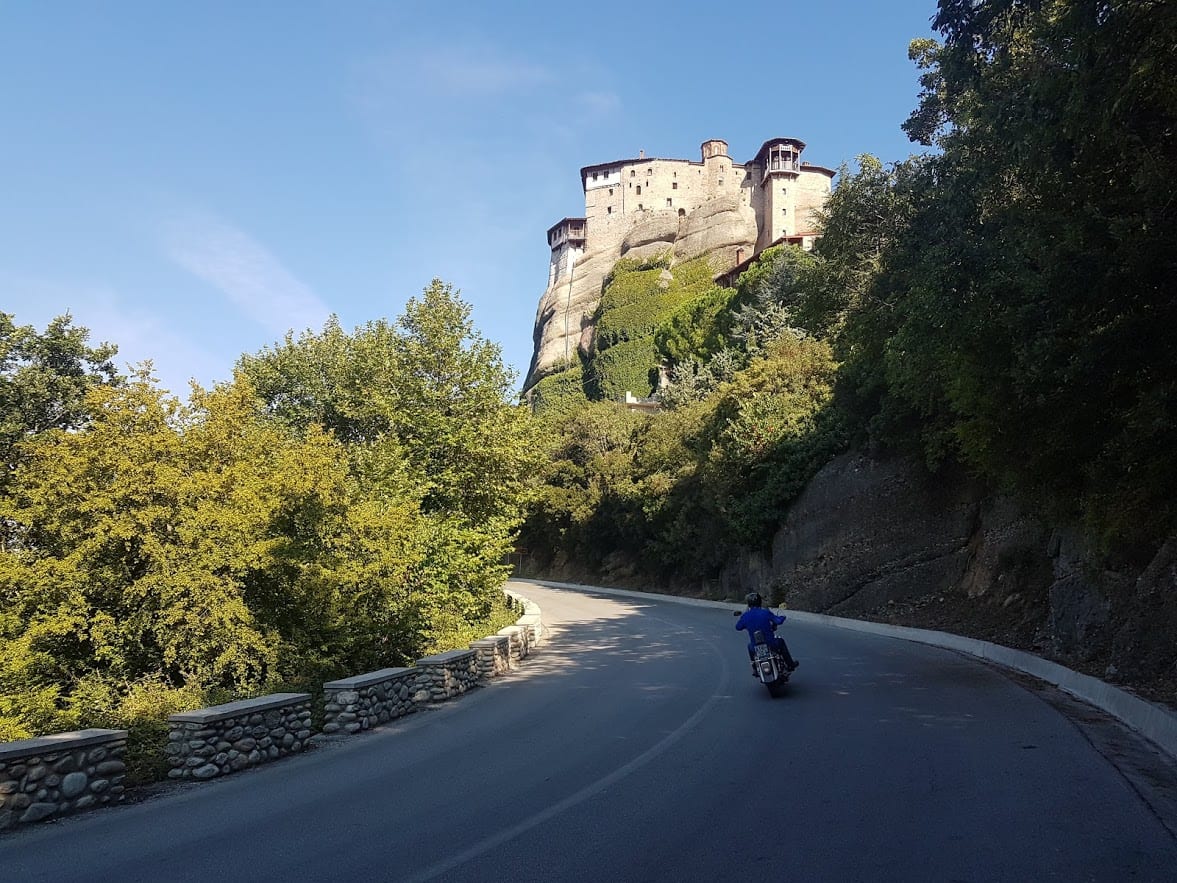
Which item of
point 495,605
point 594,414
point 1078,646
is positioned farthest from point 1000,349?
point 594,414

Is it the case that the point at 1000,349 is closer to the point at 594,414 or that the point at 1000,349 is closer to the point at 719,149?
the point at 594,414

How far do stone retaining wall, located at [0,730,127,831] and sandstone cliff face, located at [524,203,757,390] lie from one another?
337 ft

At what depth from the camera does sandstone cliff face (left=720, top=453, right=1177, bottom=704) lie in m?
13.0

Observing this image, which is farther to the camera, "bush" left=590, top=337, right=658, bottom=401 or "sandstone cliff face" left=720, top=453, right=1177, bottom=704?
"bush" left=590, top=337, right=658, bottom=401

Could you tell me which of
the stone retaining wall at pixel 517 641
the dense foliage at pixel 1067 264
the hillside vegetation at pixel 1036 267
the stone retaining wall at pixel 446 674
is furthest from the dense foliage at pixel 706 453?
the dense foliage at pixel 1067 264

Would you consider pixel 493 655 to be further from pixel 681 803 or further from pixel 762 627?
pixel 681 803

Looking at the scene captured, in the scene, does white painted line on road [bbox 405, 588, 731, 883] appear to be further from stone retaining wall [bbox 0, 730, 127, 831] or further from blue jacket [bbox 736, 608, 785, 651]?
stone retaining wall [bbox 0, 730, 127, 831]

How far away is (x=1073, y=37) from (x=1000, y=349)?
160 inches

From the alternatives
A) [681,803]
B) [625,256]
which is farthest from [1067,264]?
[625,256]

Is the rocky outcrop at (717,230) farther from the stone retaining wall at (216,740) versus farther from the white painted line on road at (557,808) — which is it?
the white painted line on road at (557,808)

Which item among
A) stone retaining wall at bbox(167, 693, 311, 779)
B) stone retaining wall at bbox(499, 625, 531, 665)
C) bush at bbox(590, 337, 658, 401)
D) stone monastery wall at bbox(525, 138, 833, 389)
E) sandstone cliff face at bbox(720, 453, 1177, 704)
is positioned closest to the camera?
stone retaining wall at bbox(167, 693, 311, 779)

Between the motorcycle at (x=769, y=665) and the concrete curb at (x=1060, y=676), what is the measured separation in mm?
4022

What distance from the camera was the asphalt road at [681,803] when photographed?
5266mm

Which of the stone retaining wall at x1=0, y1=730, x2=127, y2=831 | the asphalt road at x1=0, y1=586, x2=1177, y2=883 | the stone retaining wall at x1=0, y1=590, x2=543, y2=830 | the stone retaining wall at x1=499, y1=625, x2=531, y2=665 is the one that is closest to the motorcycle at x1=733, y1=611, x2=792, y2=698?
the asphalt road at x1=0, y1=586, x2=1177, y2=883
